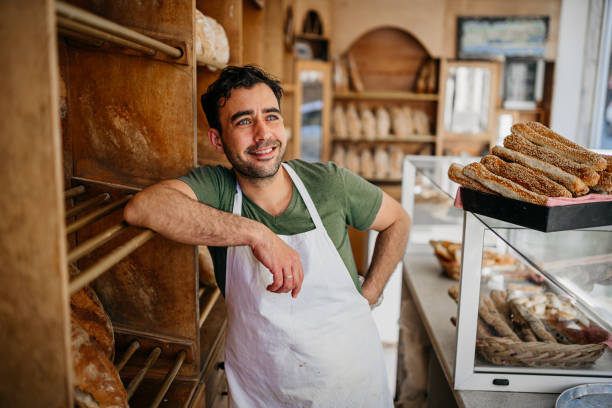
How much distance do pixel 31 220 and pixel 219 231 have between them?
0.65 metres

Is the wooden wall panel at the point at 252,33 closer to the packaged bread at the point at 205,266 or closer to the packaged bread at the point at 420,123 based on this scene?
the packaged bread at the point at 205,266

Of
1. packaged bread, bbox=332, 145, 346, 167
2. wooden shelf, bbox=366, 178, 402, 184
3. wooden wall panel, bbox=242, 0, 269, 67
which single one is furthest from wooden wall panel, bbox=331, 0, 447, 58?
wooden wall panel, bbox=242, 0, 269, 67

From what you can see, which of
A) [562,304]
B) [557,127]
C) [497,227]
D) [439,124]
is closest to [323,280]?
[497,227]

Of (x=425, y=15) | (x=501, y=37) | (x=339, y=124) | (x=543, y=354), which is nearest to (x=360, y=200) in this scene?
(x=543, y=354)

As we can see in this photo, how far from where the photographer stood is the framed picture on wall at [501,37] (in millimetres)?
4238

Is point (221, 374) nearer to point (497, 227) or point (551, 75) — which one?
point (497, 227)

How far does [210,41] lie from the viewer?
1791 millimetres

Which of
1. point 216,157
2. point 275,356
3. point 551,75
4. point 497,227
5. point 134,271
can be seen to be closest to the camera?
point 497,227

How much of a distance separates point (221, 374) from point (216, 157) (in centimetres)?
96

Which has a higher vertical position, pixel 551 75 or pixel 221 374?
pixel 551 75

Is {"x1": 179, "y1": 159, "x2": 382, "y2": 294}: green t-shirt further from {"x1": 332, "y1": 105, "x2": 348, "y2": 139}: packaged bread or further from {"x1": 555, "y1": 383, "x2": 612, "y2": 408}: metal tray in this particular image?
{"x1": 332, "y1": 105, "x2": 348, "y2": 139}: packaged bread

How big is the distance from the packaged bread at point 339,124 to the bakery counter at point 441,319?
1999 millimetres

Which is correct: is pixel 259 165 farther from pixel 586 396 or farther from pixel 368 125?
pixel 368 125

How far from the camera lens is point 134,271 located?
144 cm
